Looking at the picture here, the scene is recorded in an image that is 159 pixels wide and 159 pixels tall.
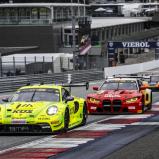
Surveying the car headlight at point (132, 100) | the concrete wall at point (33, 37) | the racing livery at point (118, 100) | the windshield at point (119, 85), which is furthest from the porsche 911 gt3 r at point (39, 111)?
the concrete wall at point (33, 37)

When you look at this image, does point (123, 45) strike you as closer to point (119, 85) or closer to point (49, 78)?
point (49, 78)

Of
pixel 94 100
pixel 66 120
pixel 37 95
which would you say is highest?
pixel 37 95

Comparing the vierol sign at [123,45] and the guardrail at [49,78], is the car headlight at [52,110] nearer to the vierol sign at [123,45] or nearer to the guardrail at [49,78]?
the guardrail at [49,78]

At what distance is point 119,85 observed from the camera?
2189 centimetres

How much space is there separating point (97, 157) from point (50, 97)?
4920mm

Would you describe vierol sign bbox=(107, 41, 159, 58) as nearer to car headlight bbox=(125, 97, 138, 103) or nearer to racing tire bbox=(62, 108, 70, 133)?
car headlight bbox=(125, 97, 138, 103)

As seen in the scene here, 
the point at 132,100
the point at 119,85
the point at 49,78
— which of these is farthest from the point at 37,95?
the point at 49,78

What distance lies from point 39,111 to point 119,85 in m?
7.05

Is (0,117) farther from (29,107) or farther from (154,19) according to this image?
(154,19)

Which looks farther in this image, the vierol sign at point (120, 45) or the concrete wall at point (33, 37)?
the concrete wall at point (33, 37)

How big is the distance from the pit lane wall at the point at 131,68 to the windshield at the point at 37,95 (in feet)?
117

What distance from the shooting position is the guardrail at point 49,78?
3612cm

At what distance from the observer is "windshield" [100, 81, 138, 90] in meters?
21.7

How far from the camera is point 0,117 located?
15133 mm
